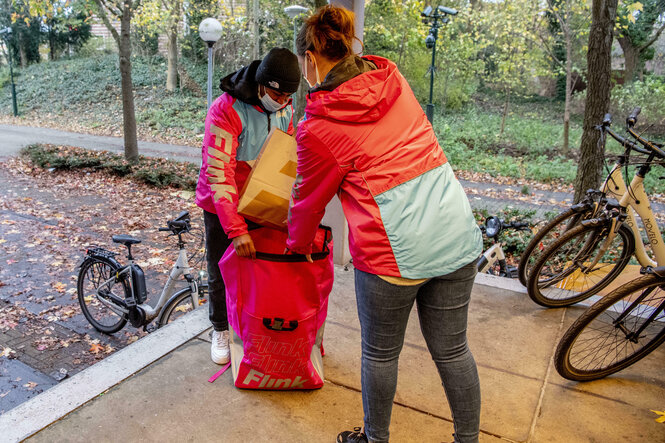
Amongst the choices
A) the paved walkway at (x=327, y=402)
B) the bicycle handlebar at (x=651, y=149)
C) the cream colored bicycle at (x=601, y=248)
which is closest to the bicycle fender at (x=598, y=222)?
the cream colored bicycle at (x=601, y=248)

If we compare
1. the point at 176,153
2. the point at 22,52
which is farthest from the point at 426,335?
the point at 22,52

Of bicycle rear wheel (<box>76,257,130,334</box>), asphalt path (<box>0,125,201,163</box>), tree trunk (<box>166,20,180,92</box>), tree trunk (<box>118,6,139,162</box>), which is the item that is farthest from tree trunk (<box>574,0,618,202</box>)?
tree trunk (<box>166,20,180,92</box>)

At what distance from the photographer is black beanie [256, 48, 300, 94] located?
2.42 m

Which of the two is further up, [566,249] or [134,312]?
[566,249]

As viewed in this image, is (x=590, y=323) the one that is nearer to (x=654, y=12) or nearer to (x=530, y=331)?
(x=530, y=331)

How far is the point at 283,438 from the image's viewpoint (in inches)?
92.9

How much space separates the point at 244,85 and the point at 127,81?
9.81 meters

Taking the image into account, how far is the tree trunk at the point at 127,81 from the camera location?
10875 millimetres

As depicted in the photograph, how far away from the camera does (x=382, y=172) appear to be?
1698mm

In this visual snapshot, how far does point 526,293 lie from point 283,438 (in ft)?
7.88

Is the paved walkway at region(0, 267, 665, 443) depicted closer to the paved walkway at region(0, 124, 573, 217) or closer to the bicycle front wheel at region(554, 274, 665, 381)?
the bicycle front wheel at region(554, 274, 665, 381)

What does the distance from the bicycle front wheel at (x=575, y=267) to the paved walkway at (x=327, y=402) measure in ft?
1.82

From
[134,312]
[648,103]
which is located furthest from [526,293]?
[648,103]

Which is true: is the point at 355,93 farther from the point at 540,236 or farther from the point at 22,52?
the point at 22,52
